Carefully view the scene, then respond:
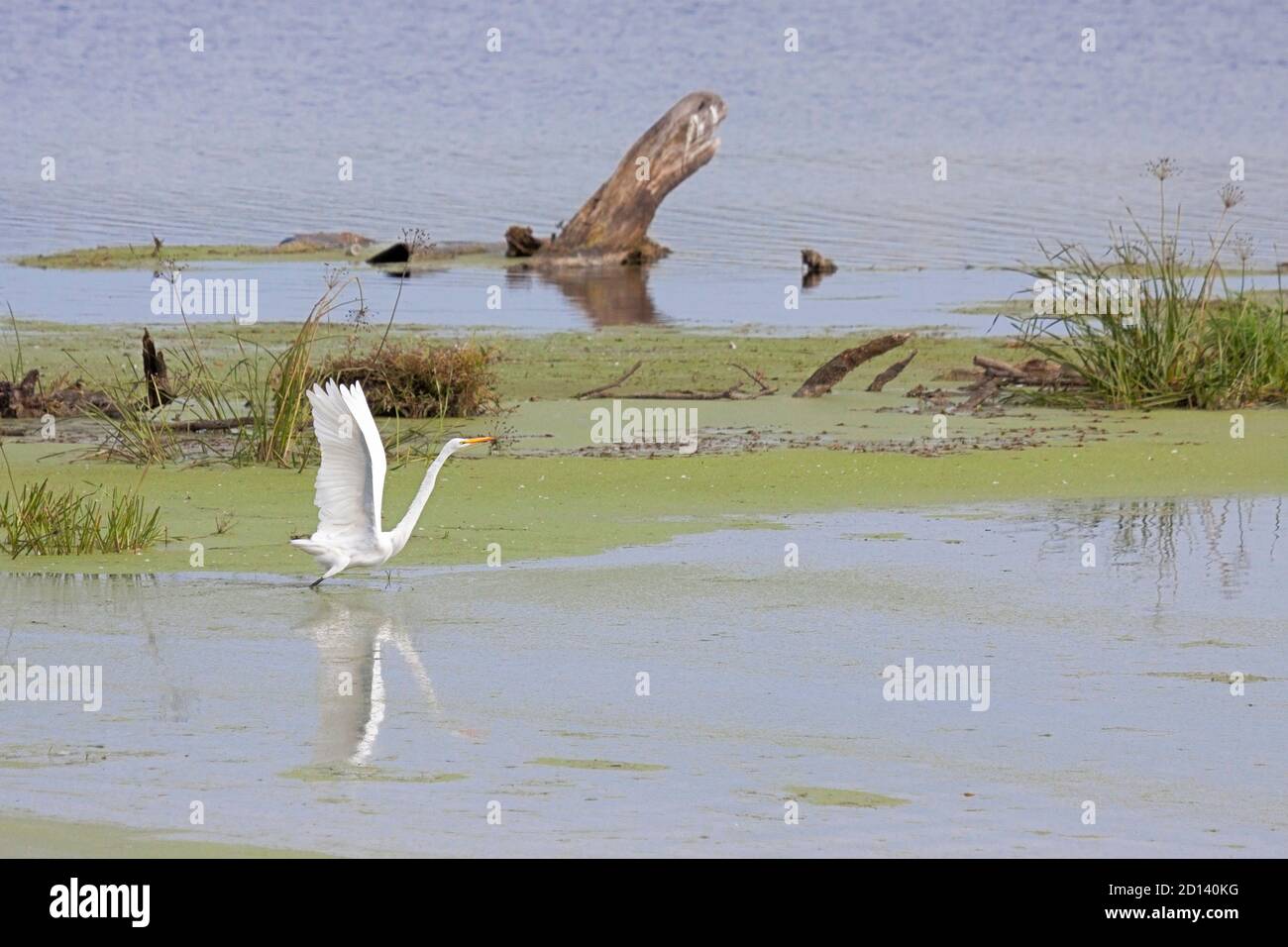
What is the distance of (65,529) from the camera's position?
9.39 meters

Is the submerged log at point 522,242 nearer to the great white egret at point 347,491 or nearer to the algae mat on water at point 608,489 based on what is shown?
the algae mat on water at point 608,489

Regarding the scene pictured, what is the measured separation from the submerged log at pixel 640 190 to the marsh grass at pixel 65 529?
1402cm

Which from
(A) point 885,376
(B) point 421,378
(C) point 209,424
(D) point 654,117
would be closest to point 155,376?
(C) point 209,424

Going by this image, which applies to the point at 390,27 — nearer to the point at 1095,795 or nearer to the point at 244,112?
the point at 244,112

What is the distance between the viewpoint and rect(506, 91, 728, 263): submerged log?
2297 cm

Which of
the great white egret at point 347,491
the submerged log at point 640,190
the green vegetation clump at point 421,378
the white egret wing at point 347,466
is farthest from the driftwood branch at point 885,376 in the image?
the submerged log at point 640,190

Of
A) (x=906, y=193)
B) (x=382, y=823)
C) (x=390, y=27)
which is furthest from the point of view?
(x=390, y=27)

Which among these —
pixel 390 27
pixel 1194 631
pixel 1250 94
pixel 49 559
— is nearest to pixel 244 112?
pixel 390 27

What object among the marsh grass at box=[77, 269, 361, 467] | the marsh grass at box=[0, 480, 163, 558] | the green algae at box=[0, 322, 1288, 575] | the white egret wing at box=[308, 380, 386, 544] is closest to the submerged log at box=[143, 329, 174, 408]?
the marsh grass at box=[77, 269, 361, 467]

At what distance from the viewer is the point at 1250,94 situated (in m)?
36.8

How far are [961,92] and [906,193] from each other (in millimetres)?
8290

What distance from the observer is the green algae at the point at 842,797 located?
572cm

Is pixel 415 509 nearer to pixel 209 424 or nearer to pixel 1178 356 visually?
pixel 209 424

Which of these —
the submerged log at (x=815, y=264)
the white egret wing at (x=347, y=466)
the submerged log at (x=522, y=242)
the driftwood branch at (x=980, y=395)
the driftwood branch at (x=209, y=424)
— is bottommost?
the white egret wing at (x=347, y=466)
